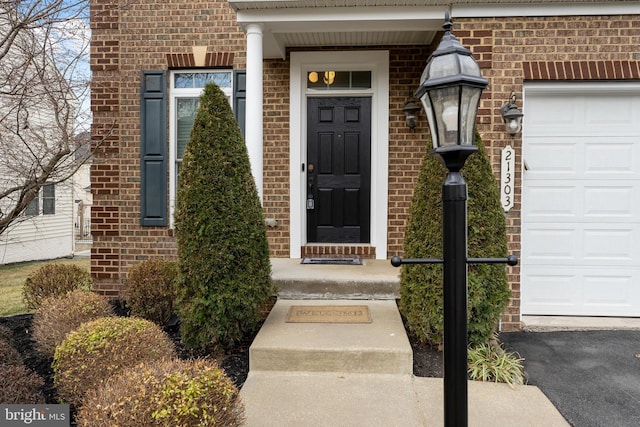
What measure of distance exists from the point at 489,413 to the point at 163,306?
3.00 m

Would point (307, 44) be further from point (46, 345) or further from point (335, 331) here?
point (46, 345)

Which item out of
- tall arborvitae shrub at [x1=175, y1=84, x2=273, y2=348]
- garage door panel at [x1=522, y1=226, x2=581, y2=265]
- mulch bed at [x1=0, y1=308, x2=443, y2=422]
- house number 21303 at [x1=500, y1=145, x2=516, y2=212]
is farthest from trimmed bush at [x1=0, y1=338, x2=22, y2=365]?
garage door panel at [x1=522, y1=226, x2=581, y2=265]

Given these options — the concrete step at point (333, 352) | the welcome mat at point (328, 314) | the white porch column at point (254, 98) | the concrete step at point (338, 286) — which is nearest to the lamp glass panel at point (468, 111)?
the concrete step at point (333, 352)

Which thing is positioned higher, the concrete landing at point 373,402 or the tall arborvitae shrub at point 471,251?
the tall arborvitae shrub at point 471,251

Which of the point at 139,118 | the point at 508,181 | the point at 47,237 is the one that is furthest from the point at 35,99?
the point at 47,237

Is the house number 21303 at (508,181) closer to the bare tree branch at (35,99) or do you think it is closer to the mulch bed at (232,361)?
the mulch bed at (232,361)

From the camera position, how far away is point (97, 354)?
244 centimetres

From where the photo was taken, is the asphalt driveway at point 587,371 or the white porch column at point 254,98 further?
the white porch column at point 254,98

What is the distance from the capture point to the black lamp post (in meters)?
1.63

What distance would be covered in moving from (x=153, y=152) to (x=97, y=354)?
318 cm

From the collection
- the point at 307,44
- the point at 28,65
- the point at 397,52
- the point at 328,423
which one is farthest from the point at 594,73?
the point at 28,65

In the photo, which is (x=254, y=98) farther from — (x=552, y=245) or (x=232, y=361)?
(x=552, y=245)

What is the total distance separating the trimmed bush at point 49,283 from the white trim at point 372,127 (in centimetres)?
250

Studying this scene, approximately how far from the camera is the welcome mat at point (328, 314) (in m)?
3.48
